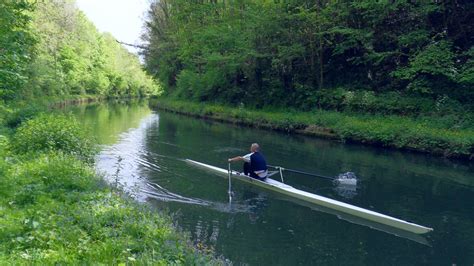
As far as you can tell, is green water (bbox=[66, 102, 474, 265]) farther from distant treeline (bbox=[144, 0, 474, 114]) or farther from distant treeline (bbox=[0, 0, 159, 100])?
distant treeline (bbox=[144, 0, 474, 114])

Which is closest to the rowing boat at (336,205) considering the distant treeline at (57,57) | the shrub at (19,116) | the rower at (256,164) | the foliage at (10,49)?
the rower at (256,164)

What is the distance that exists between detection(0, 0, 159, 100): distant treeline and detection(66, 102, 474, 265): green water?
492cm

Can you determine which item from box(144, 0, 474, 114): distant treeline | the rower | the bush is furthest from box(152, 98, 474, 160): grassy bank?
the bush

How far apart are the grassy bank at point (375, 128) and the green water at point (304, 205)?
75 centimetres

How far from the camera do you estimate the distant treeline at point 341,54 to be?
24375 millimetres

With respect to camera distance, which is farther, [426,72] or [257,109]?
[257,109]

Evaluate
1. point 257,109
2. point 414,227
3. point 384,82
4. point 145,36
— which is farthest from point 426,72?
point 145,36

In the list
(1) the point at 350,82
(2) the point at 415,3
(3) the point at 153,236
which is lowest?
(3) the point at 153,236

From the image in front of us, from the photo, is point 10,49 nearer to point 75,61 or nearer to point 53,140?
point 53,140

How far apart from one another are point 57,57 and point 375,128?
4866 cm

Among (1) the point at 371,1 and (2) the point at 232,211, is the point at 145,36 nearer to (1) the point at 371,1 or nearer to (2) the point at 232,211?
→ (1) the point at 371,1

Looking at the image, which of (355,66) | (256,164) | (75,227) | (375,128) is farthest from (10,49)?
(355,66)

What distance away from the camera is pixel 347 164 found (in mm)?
18250

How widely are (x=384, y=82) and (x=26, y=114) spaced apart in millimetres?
21376
